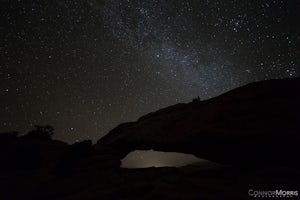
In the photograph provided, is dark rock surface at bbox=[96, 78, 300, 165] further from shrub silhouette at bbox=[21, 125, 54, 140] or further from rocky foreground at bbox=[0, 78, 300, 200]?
shrub silhouette at bbox=[21, 125, 54, 140]

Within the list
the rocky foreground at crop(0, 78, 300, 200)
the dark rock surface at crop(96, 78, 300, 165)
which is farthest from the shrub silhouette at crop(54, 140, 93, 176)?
the dark rock surface at crop(96, 78, 300, 165)

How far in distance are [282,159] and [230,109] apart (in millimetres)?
3220

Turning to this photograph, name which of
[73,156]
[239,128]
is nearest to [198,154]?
[239,128]

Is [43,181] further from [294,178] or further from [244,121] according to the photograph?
[294,178]

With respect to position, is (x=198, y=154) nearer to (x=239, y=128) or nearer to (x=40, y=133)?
(x=239, y=128)

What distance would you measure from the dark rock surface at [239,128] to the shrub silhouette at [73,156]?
2133 millimetres

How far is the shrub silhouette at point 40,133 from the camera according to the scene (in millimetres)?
21031

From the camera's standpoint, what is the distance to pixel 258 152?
11.1m

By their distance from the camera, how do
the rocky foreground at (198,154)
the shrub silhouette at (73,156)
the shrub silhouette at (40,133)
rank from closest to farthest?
the rocky foreground at (198,154) < the shrub silhouette at (73,156) < the shrub silhouette at (40,133)

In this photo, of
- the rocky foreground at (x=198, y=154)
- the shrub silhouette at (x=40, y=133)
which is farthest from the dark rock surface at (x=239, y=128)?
the shrub silhouette at (x=40, y=133)

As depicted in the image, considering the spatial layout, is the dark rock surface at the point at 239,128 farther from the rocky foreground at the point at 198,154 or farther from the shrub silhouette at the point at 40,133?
the shrub silhouette at the point at 40,133

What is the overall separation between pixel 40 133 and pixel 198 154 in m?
14.7

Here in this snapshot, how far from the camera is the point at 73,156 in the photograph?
1350 cm

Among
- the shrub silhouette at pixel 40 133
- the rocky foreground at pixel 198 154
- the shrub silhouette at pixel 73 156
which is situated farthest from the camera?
the shrub silhouette at pixel 40 133
